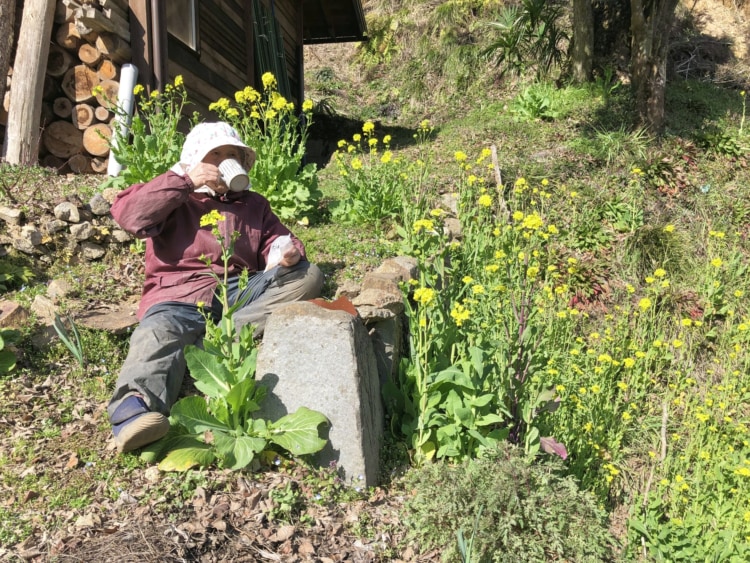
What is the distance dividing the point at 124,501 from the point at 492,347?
1.63 meters

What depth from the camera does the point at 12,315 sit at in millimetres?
3016

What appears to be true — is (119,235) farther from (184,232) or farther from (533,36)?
(533,36)

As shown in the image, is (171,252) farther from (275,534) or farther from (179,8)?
(179,8)

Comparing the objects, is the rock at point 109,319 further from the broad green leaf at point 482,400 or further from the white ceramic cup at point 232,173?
the broad green leaf at point 482,400

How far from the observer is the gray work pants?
8.14 feet

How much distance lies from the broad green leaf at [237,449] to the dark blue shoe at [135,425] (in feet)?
0.72

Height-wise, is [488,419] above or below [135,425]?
below

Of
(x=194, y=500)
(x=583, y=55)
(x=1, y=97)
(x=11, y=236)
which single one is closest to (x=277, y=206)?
(x=11, y=236)

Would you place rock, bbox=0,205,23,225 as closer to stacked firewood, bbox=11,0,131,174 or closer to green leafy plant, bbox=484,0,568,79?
stacked firewood, bbox=11,0,131,174

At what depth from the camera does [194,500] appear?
2152 millimetres

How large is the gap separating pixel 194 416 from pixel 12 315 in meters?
1.42

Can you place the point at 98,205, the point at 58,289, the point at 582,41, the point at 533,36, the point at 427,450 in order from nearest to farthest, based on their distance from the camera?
the point at 427,450 < the point at 58,289 < the point at 98,205 < the point at 582,41 < the point at 533,36

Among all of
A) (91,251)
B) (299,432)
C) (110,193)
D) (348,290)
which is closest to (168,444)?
(299,432)

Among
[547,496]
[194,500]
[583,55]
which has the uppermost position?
[583,55]
